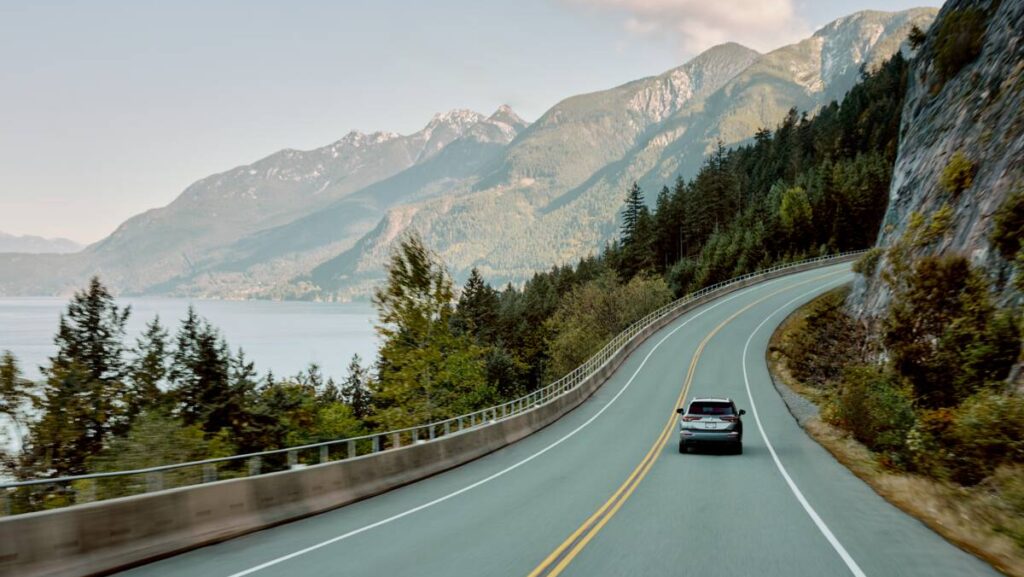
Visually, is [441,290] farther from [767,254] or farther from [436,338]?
[767,254]

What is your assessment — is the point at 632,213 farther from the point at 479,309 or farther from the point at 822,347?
the point at 822,347

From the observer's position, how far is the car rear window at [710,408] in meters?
22.0

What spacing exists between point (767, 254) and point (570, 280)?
4004 cm

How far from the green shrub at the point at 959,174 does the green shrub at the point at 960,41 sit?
11225 mm

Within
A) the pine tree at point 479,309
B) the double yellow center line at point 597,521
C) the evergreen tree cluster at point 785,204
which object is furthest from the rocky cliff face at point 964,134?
the pine tree at point 479,309

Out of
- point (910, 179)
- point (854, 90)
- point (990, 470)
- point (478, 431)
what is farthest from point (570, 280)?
point (990, 470)

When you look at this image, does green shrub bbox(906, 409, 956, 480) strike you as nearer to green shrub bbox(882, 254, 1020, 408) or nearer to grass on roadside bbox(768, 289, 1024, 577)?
grass on roadside bbox(768, 289, 1024, 577)

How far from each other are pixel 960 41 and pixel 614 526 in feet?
137

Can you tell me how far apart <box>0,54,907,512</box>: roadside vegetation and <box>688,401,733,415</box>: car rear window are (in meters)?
13.1

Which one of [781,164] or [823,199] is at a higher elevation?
[781,164]

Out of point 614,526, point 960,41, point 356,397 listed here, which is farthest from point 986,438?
point 356,397

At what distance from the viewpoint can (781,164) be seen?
510ft

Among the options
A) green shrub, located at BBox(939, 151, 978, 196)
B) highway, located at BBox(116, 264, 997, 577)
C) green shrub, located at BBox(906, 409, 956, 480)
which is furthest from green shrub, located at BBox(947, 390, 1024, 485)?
Answer: green shrub, located at BBox(939, 151, 978, 196)

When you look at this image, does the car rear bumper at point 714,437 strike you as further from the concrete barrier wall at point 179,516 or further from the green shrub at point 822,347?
the green shrub at point 822,347
